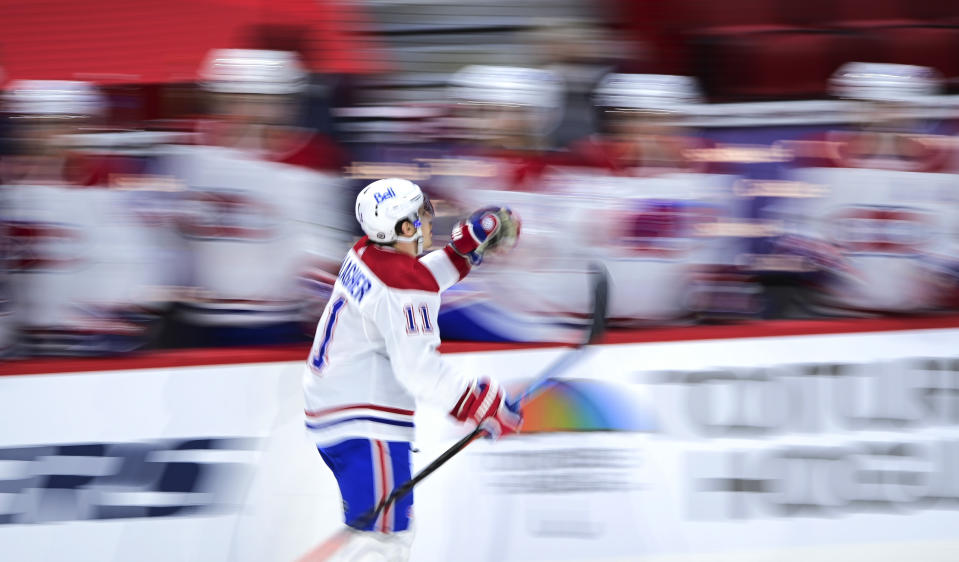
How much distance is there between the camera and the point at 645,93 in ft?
11.5

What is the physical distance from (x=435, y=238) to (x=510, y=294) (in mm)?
294

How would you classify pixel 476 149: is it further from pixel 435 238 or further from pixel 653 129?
pixel 653 129

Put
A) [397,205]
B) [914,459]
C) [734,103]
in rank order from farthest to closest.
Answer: [734,103]
[914,459]
[397,205]

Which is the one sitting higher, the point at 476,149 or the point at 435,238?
the point at 476,149

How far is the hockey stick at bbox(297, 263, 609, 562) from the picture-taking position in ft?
9.88

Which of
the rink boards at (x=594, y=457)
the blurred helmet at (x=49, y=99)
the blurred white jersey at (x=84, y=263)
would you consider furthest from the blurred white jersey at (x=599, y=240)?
the blurred helmet at (x=49, y=99)

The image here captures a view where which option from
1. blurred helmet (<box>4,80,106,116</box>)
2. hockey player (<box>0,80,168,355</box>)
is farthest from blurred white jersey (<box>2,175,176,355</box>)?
blurred helmet (<box>4,80,106,116</box>)

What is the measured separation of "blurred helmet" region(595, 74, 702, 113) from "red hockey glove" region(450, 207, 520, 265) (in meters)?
0.54

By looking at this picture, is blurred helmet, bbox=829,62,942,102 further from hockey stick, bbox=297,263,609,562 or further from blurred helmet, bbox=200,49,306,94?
blurred helmet, bbox=200,49,306,94

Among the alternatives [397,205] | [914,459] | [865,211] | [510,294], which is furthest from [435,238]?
[914,459]

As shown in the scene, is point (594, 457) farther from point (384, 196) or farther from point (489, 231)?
point (384, 196)

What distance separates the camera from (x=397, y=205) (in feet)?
9.76

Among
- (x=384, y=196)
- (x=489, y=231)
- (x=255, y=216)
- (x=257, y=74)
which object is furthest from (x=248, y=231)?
(x=489, y=231)

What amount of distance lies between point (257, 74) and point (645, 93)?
120 cm
